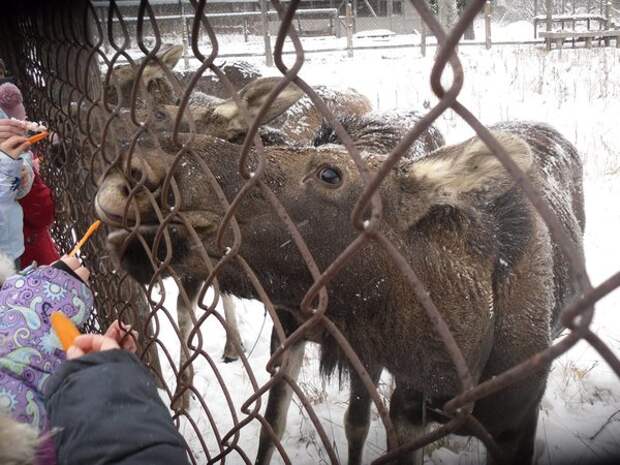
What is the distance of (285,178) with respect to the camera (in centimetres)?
194

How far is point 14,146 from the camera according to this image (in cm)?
303

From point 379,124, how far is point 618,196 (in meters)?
4.59

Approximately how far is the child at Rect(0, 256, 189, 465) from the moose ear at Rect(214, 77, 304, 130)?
5.31ft

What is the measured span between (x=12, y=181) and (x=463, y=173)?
271 cm

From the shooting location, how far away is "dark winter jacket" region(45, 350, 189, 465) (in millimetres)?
1371

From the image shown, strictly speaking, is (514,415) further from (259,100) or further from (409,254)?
(259,100)

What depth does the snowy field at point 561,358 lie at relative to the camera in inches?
127

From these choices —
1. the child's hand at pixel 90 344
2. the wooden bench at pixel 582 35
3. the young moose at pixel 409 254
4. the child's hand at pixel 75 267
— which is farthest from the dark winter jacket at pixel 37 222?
the wooden bench at pixel 582 35

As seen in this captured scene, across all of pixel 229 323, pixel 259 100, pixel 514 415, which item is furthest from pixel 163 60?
pixel 514 415

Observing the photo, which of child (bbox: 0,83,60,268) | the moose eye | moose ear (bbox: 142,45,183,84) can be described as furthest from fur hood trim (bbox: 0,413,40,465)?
moose ear (bbox: 142,45,183,84)

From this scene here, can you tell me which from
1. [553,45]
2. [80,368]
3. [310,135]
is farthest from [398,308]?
[553,45]

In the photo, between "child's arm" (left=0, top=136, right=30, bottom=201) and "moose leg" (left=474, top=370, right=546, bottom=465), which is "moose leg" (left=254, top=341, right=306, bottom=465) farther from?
"child's arm" (left=0, top=136, right=30, bottom=201)

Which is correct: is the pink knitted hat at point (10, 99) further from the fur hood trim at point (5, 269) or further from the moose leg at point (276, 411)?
the moose leg at point (276, 411)

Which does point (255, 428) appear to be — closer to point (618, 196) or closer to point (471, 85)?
point (618, 196)
